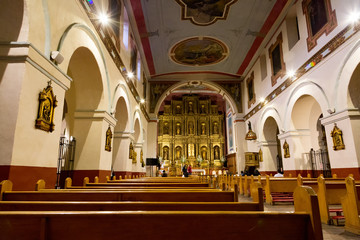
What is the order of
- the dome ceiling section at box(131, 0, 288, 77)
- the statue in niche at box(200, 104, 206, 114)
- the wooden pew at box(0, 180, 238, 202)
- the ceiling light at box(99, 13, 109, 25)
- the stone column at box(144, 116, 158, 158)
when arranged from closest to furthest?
1. the wooden pew at box(0, 180, 238, 202)
2. the ceiling light at box(99, 13, 109, 25)
3. the dome ceiling section at box(131, 0, 288, 77)
4. the stone column at box(144, 116, 158, 158)
5. the statue in niche at box(200, 104, 206, 114)

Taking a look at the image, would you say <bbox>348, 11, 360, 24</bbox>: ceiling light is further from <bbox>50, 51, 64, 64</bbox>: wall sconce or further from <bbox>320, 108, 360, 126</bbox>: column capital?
<bbox>50, 51, 64, 64</bbox>: wall sconce

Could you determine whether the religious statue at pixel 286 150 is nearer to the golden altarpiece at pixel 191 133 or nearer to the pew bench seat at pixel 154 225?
the pew bench seat at pixel 154 225

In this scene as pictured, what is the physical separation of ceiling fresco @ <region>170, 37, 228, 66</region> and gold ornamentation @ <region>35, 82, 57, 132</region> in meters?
8.95

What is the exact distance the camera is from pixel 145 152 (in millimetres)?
14242

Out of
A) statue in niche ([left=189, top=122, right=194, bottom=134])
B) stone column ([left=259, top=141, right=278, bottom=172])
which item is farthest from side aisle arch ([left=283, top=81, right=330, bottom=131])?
statue in niche ([left=189, top=122, right=194, bottom=134])

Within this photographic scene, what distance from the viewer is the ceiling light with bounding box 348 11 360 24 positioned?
5.61m

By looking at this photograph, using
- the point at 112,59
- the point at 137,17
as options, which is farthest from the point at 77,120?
the point at 137,17

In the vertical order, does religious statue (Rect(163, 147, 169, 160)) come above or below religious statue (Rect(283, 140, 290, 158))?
above

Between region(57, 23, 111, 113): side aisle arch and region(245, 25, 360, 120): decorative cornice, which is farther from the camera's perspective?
region(245, 25, 360, 120): decorative cornice

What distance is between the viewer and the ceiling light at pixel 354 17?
5.61 meters

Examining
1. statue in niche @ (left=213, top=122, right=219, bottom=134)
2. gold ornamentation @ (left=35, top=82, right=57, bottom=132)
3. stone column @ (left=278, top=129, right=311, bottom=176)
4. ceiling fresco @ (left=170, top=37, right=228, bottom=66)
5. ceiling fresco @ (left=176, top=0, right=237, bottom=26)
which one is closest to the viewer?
gold ornamentation @ (left=35, top=82, right=57, bottom=132)

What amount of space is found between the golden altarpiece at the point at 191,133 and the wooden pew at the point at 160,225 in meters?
19.2

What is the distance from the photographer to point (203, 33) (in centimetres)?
1104

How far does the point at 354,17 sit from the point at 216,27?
18.6ft
